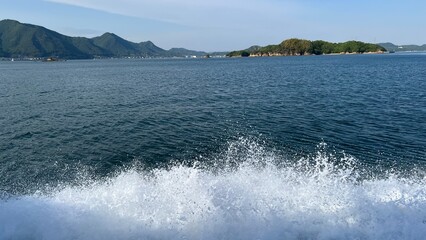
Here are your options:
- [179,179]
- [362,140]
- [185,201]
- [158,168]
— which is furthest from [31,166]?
[362,140]

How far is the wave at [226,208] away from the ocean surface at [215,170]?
0.19 feet

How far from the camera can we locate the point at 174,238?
1310cm

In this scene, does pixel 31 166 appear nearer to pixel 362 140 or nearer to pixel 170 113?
pixel 170 113

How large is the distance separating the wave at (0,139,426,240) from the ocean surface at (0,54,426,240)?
6 centimetres

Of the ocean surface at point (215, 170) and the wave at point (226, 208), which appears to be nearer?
the wave at point (226, 208)

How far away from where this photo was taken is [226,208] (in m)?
14.7

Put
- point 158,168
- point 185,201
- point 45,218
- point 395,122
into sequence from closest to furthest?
point 45,218, point 185,201, point 158,168, point 395,122

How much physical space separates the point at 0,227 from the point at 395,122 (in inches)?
1296

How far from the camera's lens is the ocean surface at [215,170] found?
45.0 ft

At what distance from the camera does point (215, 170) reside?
850 inches

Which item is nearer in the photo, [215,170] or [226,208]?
[226,208]

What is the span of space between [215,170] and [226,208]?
22.9 ft

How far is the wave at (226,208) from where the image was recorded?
1331cm

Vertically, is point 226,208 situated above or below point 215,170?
above
